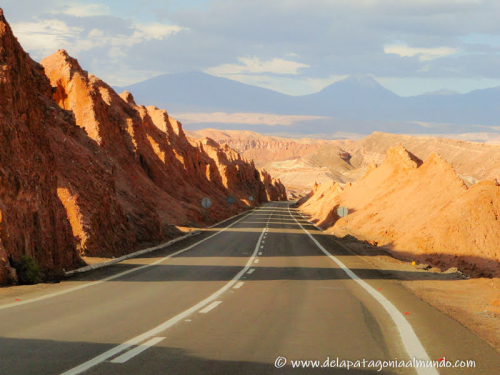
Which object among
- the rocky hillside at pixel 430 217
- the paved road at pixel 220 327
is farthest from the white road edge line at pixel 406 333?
the rocky hillside at pixel 430 217

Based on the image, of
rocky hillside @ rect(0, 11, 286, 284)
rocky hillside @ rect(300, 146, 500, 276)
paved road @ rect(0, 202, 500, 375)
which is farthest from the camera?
rocky hillside @ rect(300, 146, 500, 276)

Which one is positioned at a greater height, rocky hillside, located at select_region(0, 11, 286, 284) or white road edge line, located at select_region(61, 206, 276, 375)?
rocky hillside, located at select_region(0, 11, 286, 284)

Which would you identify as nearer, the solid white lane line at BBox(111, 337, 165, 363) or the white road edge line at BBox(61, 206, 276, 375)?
the white road edge line at BBox(61, 206, 276, 375)

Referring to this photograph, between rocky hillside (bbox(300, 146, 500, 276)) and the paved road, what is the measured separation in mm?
11205

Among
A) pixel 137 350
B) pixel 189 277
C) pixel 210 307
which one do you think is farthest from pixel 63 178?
pixel 137 350

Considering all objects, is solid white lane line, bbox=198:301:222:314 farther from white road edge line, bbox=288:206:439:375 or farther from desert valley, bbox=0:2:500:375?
white road edge line, bbox=288:206:439:375

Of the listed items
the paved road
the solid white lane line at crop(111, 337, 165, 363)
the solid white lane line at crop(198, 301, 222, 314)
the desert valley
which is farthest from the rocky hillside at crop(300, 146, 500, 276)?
the solid white lane line at crop(111, 337, 165, 363)

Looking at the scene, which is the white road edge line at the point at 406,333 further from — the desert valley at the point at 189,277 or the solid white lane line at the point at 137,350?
the solid white lane line at the point at 137,350

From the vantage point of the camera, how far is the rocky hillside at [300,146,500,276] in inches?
1008

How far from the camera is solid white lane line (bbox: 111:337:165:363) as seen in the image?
656cm

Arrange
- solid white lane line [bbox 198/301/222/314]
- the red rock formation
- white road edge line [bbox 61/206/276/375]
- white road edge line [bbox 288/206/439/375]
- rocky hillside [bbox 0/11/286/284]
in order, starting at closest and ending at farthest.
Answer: white road edge line [bbox 61/206/276/375] < white road edge line [bbox 288/206/439/375] < solid white lane line [bbox 198/301/222/314] < the red rock formation < rocky hillside [bbox 0/11/286/284]

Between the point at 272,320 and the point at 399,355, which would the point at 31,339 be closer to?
the point at 272,320

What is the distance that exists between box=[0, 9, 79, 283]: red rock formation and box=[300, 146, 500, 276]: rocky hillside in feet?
56.3

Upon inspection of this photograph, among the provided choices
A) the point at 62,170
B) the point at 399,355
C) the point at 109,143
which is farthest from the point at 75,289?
the point at 109,143
